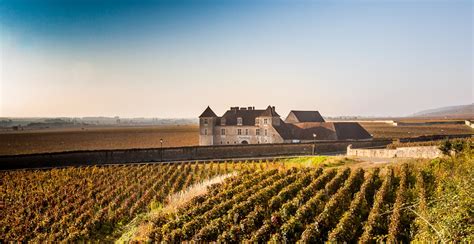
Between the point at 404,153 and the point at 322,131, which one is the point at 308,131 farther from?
the point at 404,153

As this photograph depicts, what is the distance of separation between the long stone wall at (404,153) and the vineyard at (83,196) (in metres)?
9.92

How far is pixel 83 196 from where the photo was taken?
19.2 meters

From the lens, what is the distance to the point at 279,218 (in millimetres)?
12094

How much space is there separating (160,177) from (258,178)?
7.88 metres

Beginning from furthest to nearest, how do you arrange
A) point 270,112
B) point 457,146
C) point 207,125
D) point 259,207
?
point 207,125
point 270,112
point 457,146
point 259,207

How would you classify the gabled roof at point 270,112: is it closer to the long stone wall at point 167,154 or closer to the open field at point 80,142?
the long stone wall at point 167,154

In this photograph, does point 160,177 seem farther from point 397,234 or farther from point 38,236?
point 397,234

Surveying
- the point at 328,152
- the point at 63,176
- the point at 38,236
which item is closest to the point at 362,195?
the point at 38,236

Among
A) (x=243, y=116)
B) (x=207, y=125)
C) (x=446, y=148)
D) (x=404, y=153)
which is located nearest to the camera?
(x=446, y=148)

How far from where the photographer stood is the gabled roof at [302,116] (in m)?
54.2

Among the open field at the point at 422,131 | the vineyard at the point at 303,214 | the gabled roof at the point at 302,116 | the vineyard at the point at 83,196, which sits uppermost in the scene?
the gabled roof at the point at 302,116

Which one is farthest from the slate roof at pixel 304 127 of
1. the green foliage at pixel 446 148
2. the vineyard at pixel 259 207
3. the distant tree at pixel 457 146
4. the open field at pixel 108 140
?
the distant tree at pixel 457 146

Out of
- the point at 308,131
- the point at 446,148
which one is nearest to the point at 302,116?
the point at 308,131

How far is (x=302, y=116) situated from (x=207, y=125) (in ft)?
45.5
